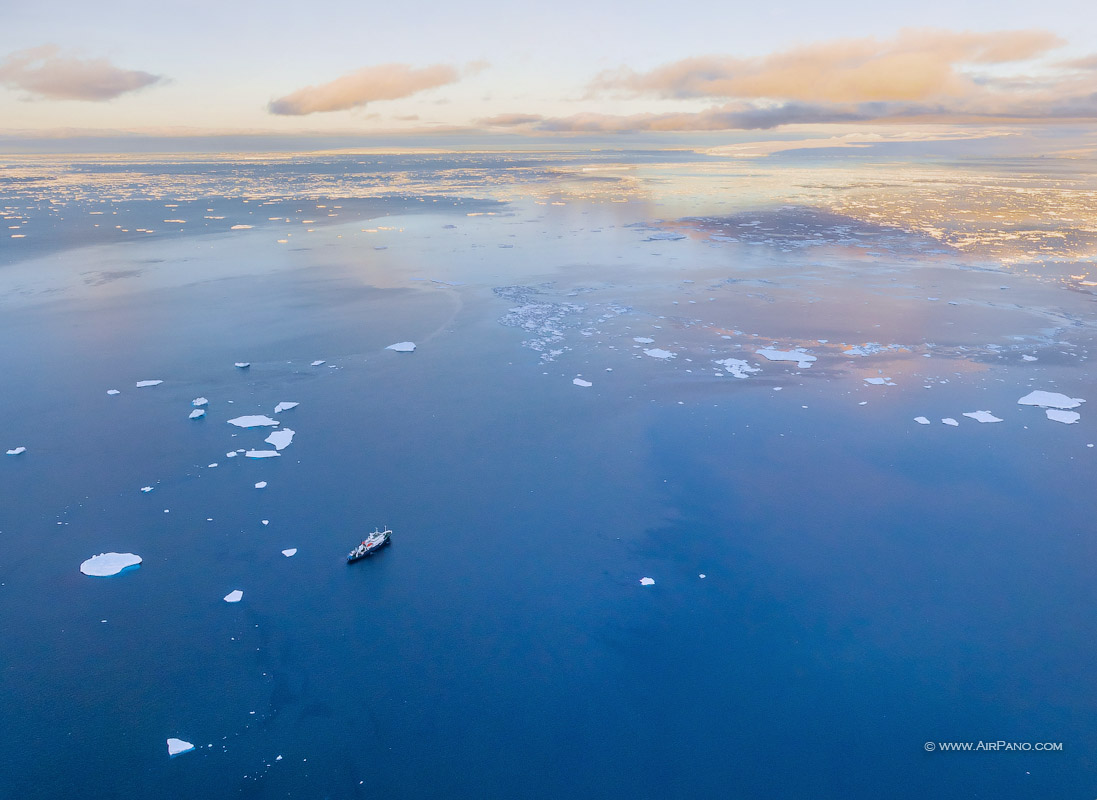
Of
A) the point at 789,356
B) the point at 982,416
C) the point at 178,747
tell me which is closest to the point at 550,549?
the point at 178,747

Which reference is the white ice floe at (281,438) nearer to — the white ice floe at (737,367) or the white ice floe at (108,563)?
the white ice floe at (108,563)

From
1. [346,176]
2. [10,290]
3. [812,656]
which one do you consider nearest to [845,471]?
[812,656]

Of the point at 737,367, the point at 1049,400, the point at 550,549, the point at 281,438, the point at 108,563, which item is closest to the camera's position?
the point at 108,563

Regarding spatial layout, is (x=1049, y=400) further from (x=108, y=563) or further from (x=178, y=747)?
(x=108, y=563)

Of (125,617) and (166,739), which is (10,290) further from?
(166,739)

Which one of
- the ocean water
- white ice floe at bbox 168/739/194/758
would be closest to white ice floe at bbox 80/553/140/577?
the ocean water
